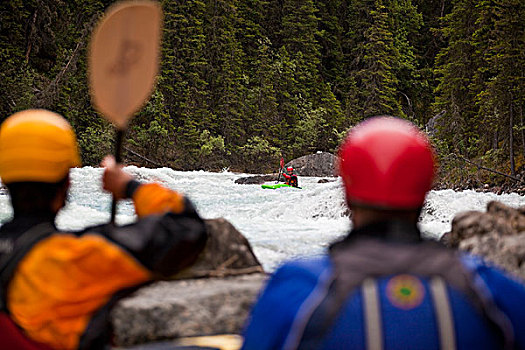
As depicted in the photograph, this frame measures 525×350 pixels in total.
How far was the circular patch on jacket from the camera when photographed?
808 mm

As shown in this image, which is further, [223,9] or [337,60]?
[337,60]

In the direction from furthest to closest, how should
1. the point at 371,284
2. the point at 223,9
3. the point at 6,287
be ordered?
the point at 223,9 → the point at 6,287 → the point at 371,284

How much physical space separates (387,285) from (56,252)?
76 cm

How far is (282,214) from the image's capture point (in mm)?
8016

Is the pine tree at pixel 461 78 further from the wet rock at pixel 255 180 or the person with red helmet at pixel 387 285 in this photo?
the person with red helmet at pixel 387 285

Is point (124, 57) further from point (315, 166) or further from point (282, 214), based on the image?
point (315, 166)

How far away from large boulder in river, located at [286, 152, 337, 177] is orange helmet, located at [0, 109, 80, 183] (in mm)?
17957

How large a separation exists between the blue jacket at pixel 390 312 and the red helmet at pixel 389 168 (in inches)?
5.4

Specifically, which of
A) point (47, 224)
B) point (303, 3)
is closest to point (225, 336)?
point (47, 224)

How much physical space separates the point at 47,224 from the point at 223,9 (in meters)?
26.5

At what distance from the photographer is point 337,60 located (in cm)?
3069

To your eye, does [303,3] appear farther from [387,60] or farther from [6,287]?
[6,287]

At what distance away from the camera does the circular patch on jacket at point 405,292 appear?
81cm

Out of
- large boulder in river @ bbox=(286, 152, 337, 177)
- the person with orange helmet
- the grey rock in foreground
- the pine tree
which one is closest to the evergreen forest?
the pine tree
